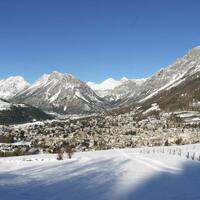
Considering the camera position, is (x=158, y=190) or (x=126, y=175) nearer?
(x=158, y=190)

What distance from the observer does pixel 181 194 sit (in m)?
18.2

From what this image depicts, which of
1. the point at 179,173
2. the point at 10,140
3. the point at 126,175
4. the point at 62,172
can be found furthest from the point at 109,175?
the point at 10,140

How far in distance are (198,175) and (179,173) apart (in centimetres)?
110

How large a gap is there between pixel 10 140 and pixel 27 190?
151 meters

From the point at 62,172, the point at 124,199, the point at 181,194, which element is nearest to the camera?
the point at 124,199

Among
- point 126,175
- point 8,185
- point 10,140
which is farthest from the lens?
point 10,140

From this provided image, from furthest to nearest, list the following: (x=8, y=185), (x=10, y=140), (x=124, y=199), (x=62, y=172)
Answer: (x=10, y=140), (x=62, y=172), (x=8, y=185), (x=124, y=199)

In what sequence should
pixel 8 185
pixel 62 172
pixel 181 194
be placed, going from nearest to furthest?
pixel 181 194, pixel 8 185, pixel 62 172

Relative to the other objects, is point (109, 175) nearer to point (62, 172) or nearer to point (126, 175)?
point (126, 175)

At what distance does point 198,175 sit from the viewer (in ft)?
83.7

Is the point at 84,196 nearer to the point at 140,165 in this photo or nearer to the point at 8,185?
the point at 8,185

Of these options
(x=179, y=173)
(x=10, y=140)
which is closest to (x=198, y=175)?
(x=179, y=173)

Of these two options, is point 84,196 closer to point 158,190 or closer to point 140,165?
point 158,190

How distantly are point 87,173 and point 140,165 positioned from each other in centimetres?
456
